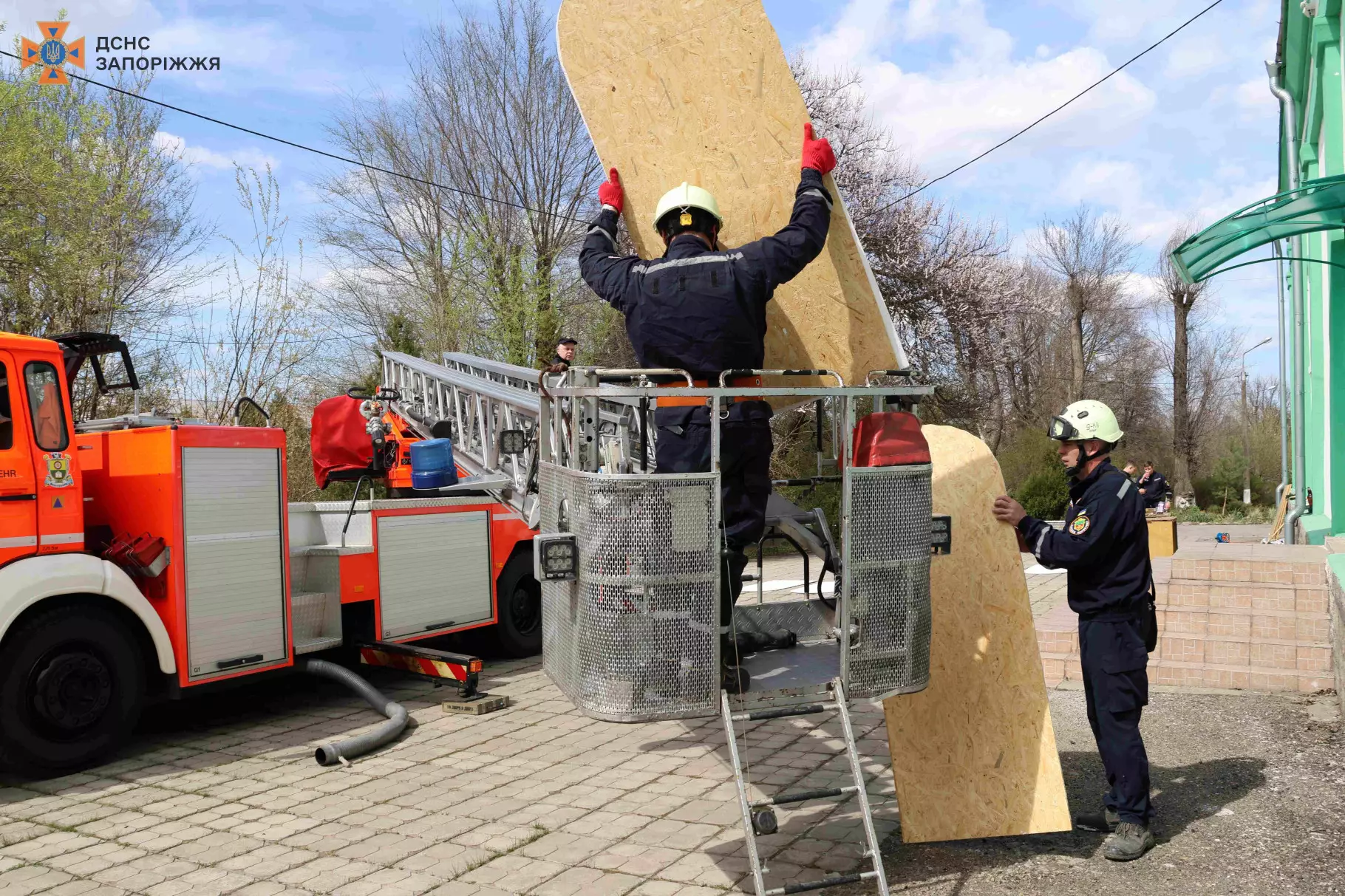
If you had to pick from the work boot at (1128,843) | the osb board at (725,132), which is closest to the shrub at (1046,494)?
the osb board at (725,132)

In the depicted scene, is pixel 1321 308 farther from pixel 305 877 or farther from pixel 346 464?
pixel 305 877

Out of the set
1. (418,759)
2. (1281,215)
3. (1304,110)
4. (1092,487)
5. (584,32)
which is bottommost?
(418,759)

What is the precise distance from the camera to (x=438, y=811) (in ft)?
17.2

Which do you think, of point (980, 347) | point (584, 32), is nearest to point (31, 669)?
point (584, 32)

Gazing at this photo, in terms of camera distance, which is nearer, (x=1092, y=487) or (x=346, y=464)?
(x=1092, y=487)

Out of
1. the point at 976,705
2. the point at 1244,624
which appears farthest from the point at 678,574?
the point at 1244,624

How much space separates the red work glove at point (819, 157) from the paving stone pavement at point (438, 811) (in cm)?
308

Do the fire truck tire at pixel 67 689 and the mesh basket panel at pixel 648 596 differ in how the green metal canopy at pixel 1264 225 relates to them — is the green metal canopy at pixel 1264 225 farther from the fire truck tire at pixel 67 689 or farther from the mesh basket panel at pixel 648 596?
the fire truck tire at pixel 67 689

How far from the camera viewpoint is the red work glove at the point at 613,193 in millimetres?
5148

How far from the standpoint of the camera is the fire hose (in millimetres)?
6168

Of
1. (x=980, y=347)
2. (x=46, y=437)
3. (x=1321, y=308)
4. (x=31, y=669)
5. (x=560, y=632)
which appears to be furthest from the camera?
(x=980, y=347)

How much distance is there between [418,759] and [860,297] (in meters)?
3.90

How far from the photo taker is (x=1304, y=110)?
43.0 ft

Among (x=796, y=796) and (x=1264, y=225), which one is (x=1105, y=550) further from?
(x=1264, y=225)
